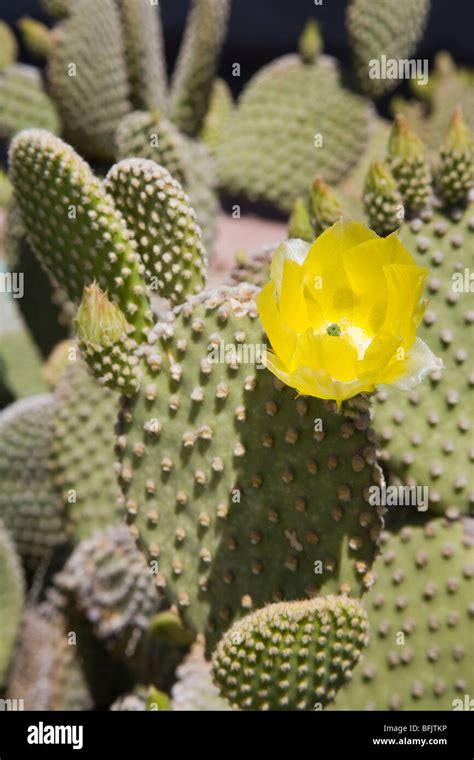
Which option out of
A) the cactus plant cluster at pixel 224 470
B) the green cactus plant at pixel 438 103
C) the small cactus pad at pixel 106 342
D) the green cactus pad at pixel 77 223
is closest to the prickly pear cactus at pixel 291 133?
the green cactus plant at pixel 438 103

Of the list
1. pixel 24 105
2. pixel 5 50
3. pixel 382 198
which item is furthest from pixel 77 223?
pixel 5 50

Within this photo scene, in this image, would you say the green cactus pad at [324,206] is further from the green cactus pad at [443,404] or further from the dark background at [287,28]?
the dark background at [287,28]

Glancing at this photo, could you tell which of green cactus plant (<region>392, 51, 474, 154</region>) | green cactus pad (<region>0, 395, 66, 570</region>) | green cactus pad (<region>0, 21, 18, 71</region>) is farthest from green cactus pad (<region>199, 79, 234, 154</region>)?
green cactus pad (<region>0, 395, 66, 570</region>)

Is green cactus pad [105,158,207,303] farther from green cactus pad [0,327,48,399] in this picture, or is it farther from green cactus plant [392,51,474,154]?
green cactus plant [392,51,474,154]

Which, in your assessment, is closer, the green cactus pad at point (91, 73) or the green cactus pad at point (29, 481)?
the green cactus pad at point (29, 481)

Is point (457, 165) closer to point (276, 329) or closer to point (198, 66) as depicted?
point (276, 329)
